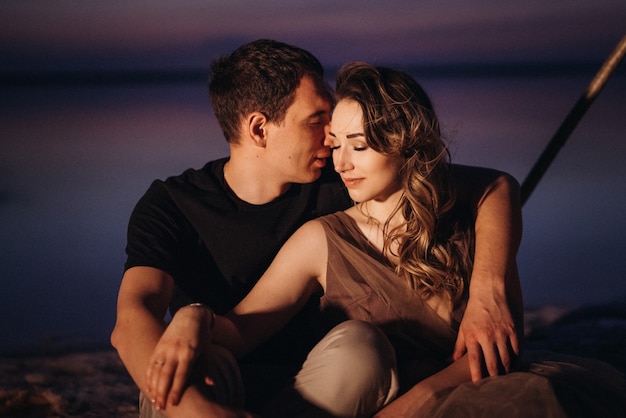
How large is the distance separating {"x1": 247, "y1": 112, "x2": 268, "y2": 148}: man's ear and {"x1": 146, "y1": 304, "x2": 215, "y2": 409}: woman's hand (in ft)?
2.74

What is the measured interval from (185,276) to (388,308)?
0.62m

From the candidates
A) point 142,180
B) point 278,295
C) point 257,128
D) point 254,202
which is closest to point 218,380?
point 278,295

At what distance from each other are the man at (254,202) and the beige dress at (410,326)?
19 cm

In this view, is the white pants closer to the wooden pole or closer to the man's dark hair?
the man's dark hair

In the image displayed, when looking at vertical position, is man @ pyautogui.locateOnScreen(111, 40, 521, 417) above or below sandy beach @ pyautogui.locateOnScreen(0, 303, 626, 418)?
above

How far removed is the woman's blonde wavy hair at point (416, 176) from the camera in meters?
2.08

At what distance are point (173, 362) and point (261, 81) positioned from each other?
3.35 ft

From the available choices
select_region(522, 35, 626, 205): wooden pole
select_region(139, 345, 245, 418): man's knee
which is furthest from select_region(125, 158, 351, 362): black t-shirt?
A: select_region(522, 35, 626, 205): wooden pole

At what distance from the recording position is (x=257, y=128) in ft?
8.16

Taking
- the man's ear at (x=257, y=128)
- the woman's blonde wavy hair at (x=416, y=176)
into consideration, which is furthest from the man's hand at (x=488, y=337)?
the man's ear at (x=257, y=128)

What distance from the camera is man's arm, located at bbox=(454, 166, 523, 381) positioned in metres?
1.85

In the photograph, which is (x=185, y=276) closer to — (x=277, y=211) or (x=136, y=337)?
(x=277, y=211)

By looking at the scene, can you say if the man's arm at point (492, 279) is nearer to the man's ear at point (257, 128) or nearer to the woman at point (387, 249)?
the woman at point (387, 249)

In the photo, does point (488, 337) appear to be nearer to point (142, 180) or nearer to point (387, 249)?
point (387, 249)
